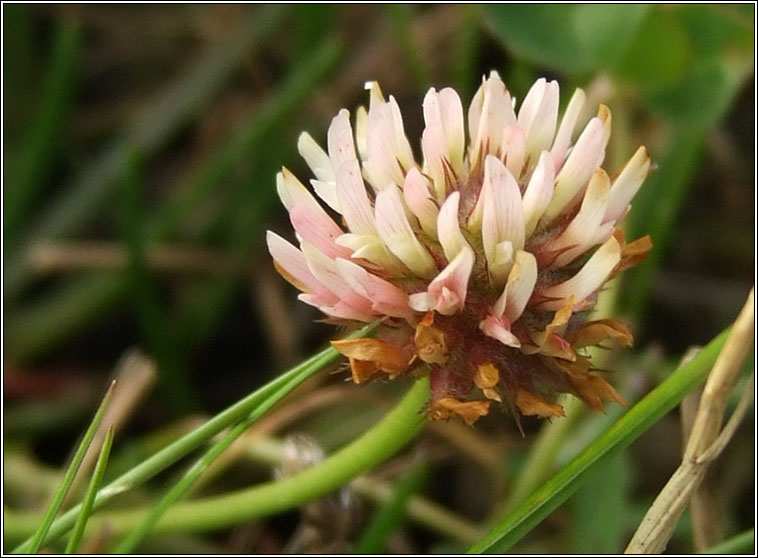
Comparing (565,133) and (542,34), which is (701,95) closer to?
(542,34)

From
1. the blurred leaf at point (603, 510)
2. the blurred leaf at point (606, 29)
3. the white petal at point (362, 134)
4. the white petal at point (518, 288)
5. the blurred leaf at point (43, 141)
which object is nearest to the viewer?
the white petal at point (518, 288)

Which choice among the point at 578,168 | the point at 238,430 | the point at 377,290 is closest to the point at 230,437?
the point at 238,430

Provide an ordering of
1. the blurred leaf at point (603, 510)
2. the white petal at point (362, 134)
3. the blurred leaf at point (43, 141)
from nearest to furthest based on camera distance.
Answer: the white petal at point (362, 134)
the blurred leaf at point (603, 510)
the blurred leaf at point (43, 141)

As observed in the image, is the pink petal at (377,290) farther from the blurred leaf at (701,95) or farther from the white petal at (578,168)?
the blurred leaf at (701,95)

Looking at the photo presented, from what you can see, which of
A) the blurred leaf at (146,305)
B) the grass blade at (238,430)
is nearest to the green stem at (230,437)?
the grass blade at (238,430)

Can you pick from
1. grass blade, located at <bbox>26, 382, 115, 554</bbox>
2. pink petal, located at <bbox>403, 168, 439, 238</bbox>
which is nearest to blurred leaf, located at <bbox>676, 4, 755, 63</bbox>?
pink petal, located at <bbox>403, 168, 439, 238</bbox>

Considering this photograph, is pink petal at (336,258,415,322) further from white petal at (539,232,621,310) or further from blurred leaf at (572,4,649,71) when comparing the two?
blurred leaf at (572,4,649,71)
